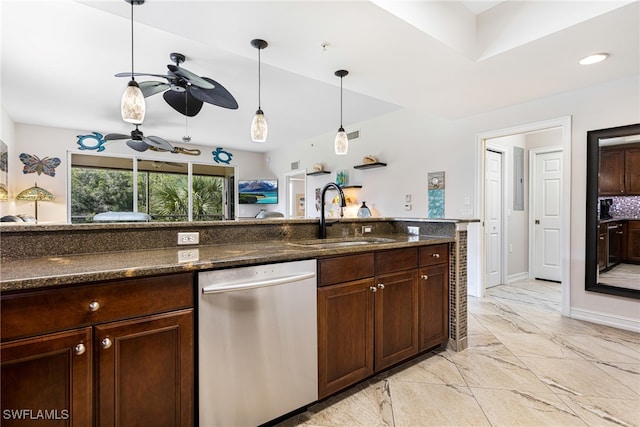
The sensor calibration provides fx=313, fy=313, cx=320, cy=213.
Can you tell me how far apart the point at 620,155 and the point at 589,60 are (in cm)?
108

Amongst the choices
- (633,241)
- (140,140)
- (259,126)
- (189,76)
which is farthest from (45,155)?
(633,241)

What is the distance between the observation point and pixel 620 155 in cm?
302

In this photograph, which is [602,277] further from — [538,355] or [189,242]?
[189,242]

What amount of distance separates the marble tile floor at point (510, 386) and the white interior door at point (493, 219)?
5.33 feet

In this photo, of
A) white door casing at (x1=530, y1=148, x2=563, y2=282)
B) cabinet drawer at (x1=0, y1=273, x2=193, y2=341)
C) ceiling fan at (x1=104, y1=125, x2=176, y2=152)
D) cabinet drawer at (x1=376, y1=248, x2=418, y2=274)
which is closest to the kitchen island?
cabinet drawer at (x1=0, y1=273, x2=193, y2=341)

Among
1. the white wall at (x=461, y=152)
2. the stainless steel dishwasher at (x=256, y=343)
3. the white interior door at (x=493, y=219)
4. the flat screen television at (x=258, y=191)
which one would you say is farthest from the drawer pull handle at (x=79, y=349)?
the flat screen television at (x=258, y=191)

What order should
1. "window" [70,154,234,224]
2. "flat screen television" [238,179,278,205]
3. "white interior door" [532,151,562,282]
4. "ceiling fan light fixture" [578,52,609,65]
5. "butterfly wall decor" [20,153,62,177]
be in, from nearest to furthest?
"ceiling fan light fixture" [578,52,609,65]
"white interior door" [532,151,562,282]
"butterfly wall decor" [20,153,62,177]
"window" [70,154,234,224]
"flat screen television" [238,179,278,205]

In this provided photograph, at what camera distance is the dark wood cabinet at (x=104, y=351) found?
1.01 meters

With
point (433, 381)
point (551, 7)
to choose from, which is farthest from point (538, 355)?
point (551, 7)

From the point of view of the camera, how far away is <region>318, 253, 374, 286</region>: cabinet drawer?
5.66ft

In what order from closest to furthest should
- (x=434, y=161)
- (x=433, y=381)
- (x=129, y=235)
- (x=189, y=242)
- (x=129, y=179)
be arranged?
(x=129, y=235) → (x=189, y=242) → (x=433, y=381) → (x=434, y=161) → (x=129, y=179)

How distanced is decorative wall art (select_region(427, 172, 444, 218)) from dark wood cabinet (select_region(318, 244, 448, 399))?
217 cm

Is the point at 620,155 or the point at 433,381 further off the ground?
the point at 620,155

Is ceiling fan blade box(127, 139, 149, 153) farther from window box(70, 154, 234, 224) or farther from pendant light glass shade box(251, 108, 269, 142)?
pendant light glass shade box(251, 108, 269, 142)
